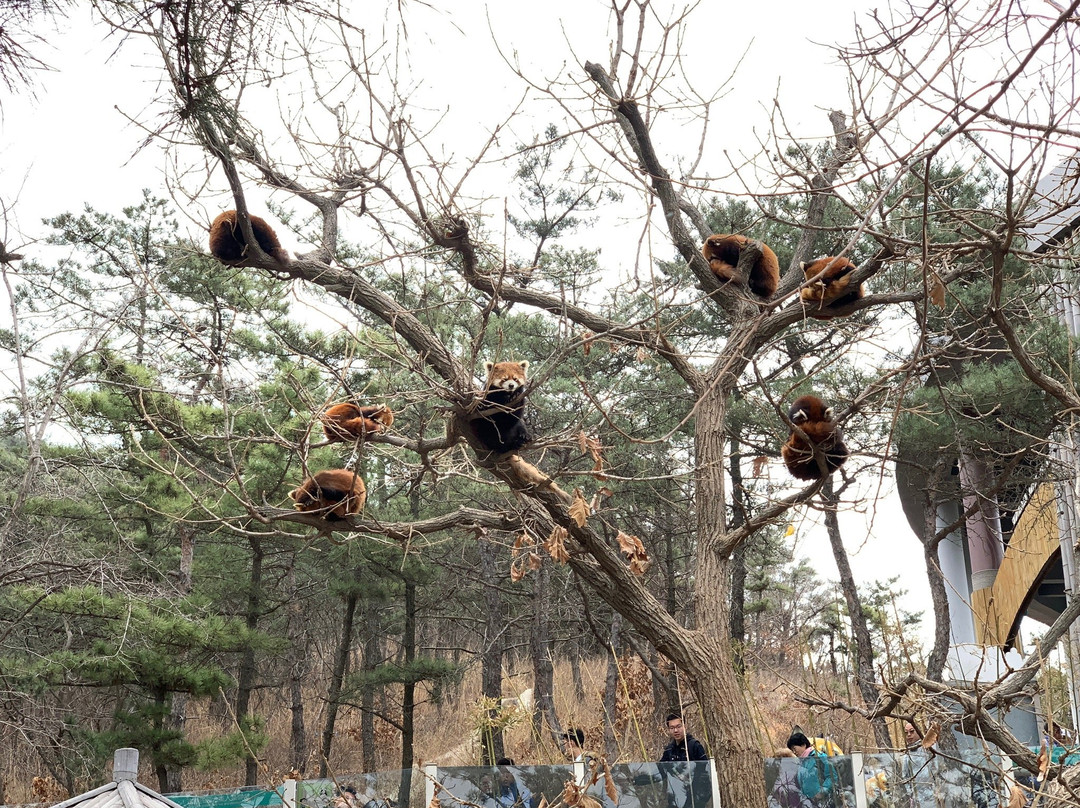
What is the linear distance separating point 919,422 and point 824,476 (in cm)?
655

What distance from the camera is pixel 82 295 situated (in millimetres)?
12562

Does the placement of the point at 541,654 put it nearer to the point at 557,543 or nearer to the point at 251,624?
the point at 251,624

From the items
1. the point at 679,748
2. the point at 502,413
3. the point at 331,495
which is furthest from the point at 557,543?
the point at 679,748

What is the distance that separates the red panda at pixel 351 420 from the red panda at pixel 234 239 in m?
0.80

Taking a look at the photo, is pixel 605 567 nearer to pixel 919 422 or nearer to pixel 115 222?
pixel 919 422

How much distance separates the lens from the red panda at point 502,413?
3.79 m

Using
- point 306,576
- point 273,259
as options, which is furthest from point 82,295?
point 273,259

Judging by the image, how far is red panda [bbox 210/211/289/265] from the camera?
456cm

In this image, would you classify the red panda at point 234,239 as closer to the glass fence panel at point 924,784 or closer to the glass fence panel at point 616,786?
the glass fence panel at point 616,786

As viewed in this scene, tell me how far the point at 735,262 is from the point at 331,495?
2.57 meters

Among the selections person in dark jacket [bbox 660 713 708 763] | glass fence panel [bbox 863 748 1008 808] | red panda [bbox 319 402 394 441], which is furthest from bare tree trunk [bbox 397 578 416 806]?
red panda [bbox 319 402 394 441]

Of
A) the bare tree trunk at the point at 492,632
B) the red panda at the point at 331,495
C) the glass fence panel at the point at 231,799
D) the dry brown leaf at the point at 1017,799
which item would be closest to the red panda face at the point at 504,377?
the red panda at the point at 331,495

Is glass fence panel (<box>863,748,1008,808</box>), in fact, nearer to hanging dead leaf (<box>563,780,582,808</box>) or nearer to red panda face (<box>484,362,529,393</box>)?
hanging dead leaf (<box>563,780,582,808</box>)

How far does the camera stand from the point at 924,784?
232 inches
